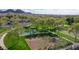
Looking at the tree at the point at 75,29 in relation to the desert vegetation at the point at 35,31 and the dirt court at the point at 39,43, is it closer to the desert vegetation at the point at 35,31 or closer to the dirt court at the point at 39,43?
the desert vegetation at the point at 35,31

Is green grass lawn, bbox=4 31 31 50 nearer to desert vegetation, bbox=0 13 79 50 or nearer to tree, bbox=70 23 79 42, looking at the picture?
desert vegetation, bbox=0 13 79 50

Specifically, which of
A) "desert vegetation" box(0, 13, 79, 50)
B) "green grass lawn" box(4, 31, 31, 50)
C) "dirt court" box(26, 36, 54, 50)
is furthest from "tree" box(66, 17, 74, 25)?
"green grass lawn" box(4, 31, 31, 50)

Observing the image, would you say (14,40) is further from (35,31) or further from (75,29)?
(75,29)

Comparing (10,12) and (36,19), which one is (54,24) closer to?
(36,19)

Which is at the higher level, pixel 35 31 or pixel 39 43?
pixel 35 31

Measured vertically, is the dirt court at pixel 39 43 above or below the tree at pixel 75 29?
below

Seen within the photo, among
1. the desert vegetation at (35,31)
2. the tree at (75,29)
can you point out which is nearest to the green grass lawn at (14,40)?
the desert vegetation at (35,31)

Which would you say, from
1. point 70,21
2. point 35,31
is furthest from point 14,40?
point 70,21
